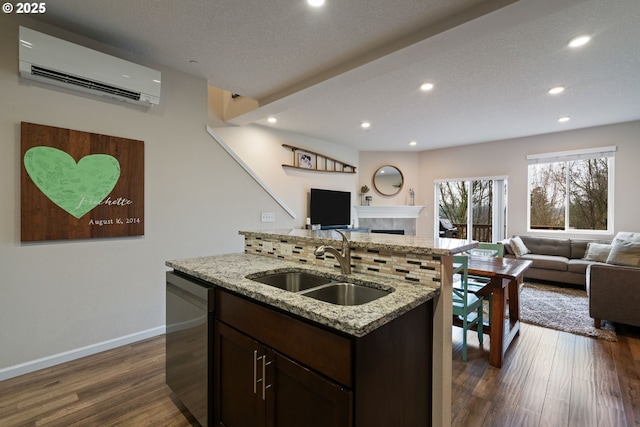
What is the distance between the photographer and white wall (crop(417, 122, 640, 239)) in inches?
184

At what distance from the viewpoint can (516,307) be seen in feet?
9.75

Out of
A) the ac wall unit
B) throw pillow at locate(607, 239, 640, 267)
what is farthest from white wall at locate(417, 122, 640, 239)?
the ac wall unit

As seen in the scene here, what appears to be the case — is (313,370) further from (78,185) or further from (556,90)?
(556,90)

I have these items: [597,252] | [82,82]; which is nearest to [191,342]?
[82,82]

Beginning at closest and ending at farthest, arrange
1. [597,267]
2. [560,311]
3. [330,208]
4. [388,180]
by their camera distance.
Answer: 1. [597,267]
2. [560,311]
3. [330,208]
4. [388,180]

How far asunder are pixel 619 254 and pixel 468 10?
3.43m

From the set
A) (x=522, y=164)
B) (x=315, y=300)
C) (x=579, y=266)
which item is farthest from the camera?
(x=522, y=164)

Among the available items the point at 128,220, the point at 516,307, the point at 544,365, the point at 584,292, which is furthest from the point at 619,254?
the point at 128,220

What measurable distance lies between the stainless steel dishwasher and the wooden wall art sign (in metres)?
1.16

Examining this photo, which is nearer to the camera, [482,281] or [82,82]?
[82,82]

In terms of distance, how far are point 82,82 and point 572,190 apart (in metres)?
7.31

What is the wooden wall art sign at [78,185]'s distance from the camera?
216 centimetres

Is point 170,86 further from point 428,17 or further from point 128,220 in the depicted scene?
point 428,17

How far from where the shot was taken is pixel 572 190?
17.6 ft
